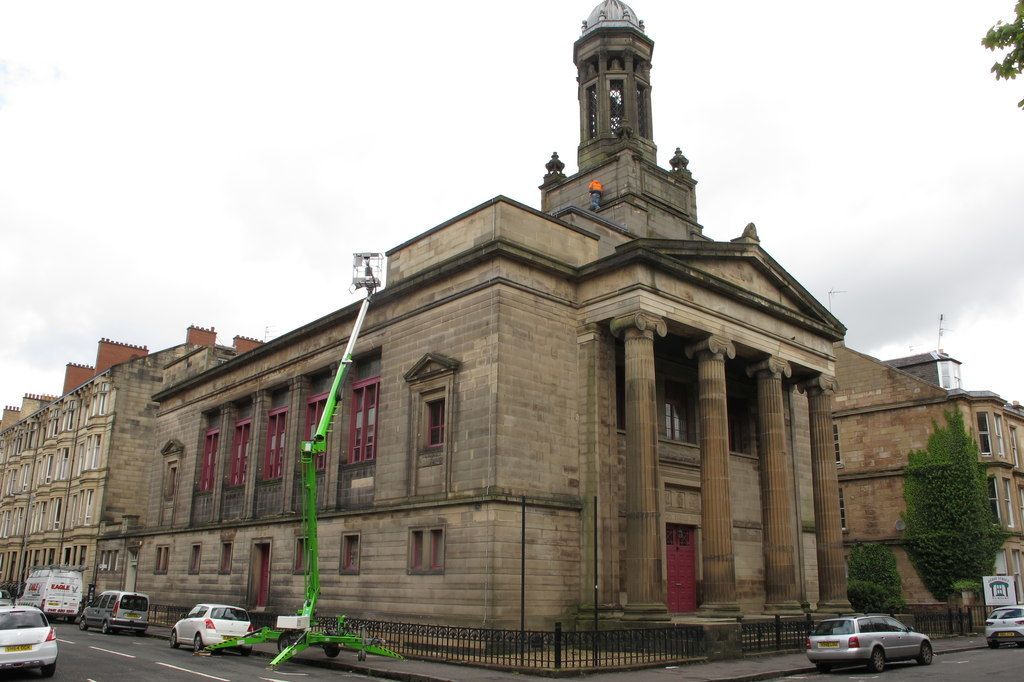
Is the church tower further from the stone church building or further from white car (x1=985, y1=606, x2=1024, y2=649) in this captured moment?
white car (x1=985, y1=606, x2=1024, y2=649)

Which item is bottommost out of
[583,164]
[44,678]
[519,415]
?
[44,678]

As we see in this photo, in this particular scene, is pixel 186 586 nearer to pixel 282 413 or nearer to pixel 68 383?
pixel 282 413

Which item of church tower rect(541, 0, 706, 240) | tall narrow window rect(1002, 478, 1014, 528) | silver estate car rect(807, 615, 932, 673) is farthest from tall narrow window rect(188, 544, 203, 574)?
tall narrow window rect(1002, 478, 1014, 528)

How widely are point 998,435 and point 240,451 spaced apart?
3673cm

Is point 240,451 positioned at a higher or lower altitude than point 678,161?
lower

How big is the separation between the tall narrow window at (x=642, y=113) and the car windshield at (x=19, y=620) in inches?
1168

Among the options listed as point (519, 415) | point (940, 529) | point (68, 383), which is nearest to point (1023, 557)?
point (940, 529)

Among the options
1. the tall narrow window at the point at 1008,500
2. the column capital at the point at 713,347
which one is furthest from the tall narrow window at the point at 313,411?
the tall narrow window at the point at 1008,500

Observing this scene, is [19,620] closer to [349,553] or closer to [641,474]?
[349,553]

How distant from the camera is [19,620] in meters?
18.1

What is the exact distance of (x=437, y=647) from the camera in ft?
75.2

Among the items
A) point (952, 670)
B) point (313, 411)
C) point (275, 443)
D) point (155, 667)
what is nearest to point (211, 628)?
point (155, 667)

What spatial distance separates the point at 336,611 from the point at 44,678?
41.4 ft

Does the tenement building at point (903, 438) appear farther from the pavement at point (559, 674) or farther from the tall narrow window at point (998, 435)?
the pavement at point (559, 674)
